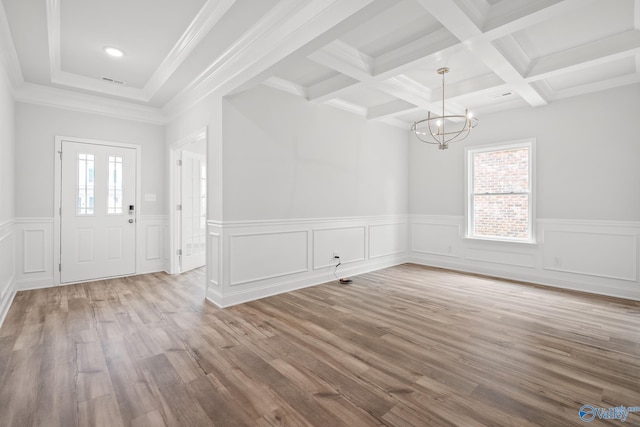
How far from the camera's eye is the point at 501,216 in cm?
521

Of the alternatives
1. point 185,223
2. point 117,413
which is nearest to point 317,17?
point 117,413

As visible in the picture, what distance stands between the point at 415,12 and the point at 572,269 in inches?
165

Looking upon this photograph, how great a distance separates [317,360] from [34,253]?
4380mm

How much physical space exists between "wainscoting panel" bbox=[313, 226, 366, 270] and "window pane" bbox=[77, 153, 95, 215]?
3439 millimetres

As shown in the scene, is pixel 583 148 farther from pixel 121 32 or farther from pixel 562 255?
pixel 121 32

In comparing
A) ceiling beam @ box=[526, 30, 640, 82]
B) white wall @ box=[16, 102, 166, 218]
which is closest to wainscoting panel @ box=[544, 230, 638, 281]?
ceiling beam @ box=[526, 30, 640, 82]

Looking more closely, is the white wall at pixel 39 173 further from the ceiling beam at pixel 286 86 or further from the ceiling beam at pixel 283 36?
the ceiling beam at pixel 286 86

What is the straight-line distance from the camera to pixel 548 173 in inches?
184

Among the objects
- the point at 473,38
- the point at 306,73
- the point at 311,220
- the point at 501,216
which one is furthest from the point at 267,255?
the point at 501,216

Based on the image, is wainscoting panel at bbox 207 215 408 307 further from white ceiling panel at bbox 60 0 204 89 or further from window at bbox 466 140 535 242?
white ceiling panel at bbox 60 0 204 89

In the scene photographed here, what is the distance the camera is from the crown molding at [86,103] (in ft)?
13.5

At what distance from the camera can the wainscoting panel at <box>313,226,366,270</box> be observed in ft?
15.3
